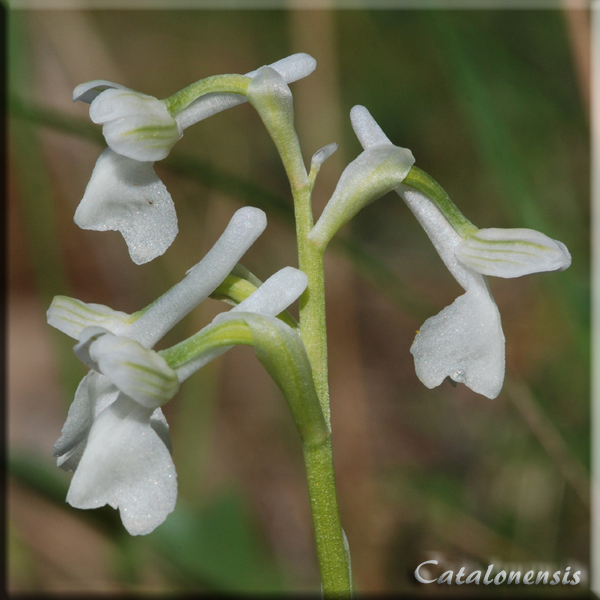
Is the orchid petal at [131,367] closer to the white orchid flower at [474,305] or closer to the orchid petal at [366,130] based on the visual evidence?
the white orchid flower at [474,305]

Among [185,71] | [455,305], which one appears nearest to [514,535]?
[455,305]

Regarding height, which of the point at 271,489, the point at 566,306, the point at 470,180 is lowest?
the point at 271,489

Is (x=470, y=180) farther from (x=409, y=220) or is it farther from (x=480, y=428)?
(x=480, y=428)

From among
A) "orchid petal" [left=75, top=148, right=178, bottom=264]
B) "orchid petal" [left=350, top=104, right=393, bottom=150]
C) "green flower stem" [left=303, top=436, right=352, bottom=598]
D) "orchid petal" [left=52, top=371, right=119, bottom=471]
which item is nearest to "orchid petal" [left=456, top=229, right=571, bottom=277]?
"orchid petal" [left=350, top=104, right=393, bottom=150]

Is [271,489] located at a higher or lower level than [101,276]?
lower

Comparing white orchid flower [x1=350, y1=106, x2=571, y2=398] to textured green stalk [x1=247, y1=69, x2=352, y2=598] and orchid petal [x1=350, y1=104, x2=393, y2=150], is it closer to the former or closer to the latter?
orchid petal [x1=350, y1=104, x2=393, y2=150]

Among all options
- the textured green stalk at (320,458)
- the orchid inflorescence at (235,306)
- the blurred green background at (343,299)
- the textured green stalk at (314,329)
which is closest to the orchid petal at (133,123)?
the orchid inflorescence at (235,306)

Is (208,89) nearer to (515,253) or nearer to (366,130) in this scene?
(366,130)
